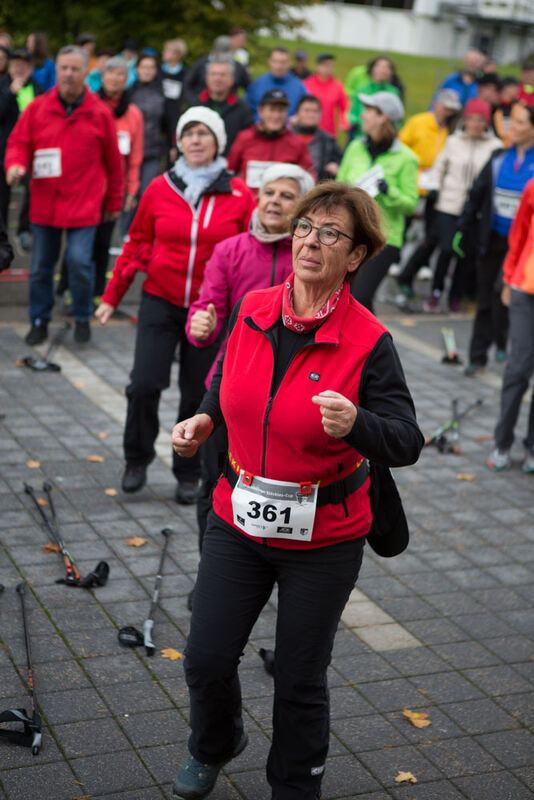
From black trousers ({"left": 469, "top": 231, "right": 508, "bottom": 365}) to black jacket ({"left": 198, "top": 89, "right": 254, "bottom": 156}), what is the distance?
10.7ft

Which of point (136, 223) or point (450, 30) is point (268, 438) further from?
point (450, 30)

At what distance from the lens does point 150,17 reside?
1828cm

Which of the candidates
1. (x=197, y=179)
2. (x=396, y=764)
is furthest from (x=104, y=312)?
(x=396, y=764)

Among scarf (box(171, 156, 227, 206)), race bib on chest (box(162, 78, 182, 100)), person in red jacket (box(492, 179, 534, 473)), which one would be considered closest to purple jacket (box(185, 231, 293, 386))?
scarf (box(171, 156, 227, 206))

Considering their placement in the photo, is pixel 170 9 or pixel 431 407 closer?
pixel 431 407

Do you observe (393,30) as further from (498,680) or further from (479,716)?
(479,716)

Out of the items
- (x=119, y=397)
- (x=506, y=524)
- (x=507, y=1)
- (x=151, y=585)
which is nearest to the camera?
(x=151, y=585)

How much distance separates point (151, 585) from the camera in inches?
222

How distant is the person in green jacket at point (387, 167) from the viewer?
9023 millimetres

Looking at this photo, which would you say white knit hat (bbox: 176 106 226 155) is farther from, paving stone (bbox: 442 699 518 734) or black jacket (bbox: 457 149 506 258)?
black jacket (bbox: 457 149 506 258)

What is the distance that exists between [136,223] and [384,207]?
3.17 metres

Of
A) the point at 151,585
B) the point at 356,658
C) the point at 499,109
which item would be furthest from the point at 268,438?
the point at 499,109

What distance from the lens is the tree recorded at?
1802 cm

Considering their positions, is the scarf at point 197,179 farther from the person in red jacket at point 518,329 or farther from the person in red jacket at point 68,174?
the person in red jacket at point 68,174
